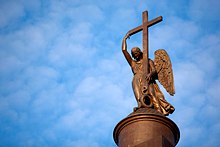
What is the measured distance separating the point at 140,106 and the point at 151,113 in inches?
29.2

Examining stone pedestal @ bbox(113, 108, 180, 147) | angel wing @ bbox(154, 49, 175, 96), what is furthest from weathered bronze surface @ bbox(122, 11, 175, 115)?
stone pedestal @ bbox(113, 108, 180, 147)

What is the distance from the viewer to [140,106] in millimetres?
13109

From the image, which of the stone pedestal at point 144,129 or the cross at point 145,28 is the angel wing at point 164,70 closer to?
the cross at point 145,28

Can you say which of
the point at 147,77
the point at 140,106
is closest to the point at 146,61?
the point at 147,77

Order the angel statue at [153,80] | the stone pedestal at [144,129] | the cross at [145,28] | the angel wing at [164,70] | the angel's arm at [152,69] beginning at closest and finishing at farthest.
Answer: the stone pedestal at [144,129]
the angel statue at [153,80]
the angel's arm at [152,69]
the angel wing at [164,70]
the cross at [145,28]

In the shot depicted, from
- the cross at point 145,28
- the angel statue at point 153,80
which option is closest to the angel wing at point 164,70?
the angel statue at point 153,80

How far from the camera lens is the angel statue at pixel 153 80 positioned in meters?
13.4

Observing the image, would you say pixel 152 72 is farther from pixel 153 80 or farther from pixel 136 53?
pixel 136 53

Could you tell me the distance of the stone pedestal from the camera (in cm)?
1202

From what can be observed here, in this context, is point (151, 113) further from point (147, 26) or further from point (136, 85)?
point (147, 26)

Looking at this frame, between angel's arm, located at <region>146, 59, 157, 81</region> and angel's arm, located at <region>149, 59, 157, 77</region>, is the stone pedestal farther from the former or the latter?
angel's arm, located at <region>149, 59, 157, 77</region>

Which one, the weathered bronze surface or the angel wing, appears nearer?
the weathered bronze surface

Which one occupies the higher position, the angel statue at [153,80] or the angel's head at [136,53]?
the angel's head at [136,53]

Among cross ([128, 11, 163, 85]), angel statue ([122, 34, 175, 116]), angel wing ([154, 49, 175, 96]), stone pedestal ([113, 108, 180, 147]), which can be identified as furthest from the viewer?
cross ([128, 11, 163, 85])
